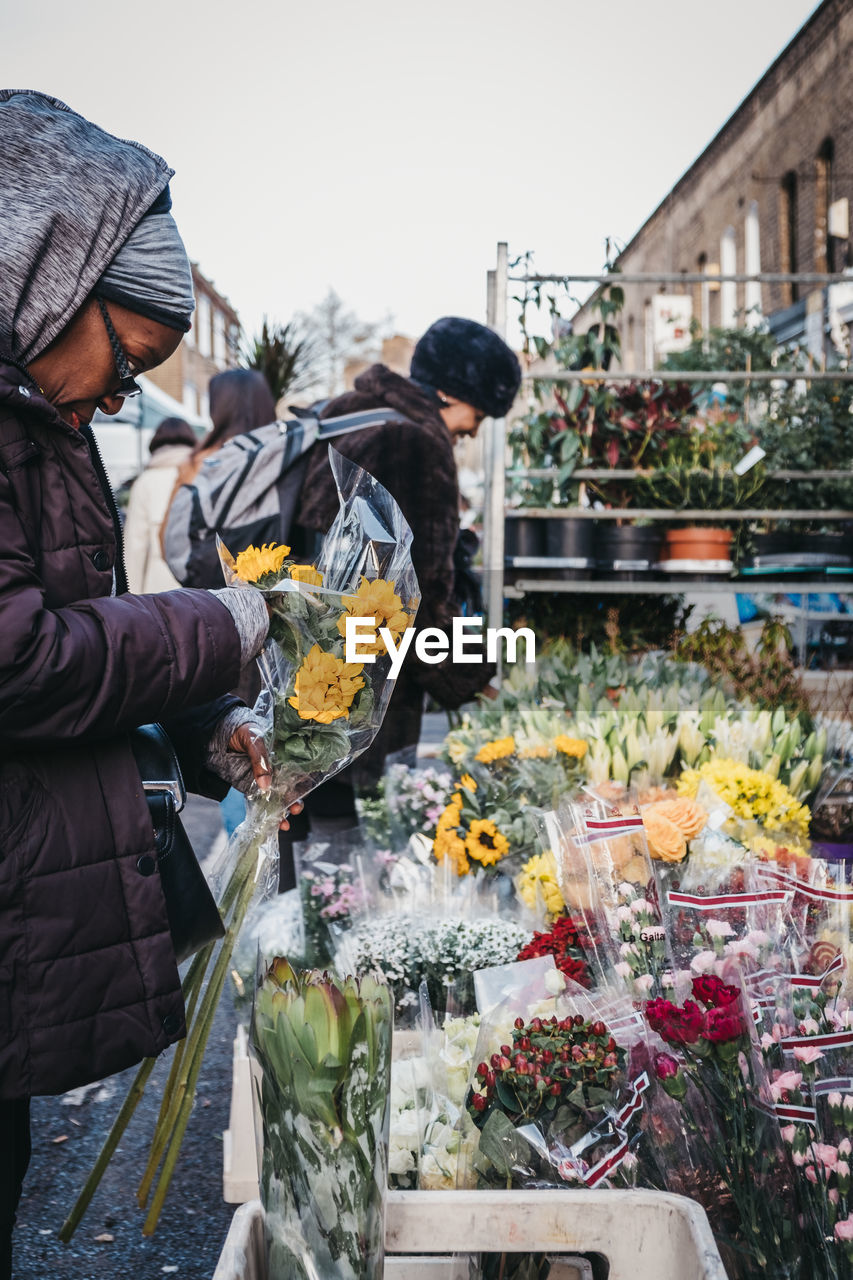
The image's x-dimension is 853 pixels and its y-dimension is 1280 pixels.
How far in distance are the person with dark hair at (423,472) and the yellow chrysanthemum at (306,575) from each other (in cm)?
136

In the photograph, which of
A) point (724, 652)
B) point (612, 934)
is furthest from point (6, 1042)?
point (724, 652)

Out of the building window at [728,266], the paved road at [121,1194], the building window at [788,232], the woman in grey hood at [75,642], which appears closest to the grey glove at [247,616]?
the woman in grey hood at [75,642]

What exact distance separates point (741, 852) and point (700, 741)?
724 millimetres

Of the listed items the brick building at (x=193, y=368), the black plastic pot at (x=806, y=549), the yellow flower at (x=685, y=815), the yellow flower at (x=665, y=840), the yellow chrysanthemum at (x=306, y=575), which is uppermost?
the brick building at (x=193, y=368)

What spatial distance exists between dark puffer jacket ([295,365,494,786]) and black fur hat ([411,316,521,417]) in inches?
3.1

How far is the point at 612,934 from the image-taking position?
1665 mm

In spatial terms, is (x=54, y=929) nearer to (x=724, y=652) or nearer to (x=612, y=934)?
(x=612, y=934)

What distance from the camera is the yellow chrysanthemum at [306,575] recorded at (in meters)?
1.48

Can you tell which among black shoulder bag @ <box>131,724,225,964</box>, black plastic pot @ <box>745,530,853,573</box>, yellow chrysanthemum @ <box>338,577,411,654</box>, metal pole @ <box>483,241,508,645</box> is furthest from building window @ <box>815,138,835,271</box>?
black shoulder bag @ <box>131,724,225,964</box>

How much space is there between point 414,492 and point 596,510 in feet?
7.49

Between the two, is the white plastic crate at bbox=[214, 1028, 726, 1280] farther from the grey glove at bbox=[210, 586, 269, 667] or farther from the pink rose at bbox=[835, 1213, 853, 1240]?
the grey glove at bbox=[210, 586, 269, 667]

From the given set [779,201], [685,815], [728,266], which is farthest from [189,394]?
[685,815]

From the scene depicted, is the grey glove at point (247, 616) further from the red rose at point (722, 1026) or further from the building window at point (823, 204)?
the building window at point (823, 204)

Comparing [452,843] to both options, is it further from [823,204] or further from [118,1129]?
[823,204]
